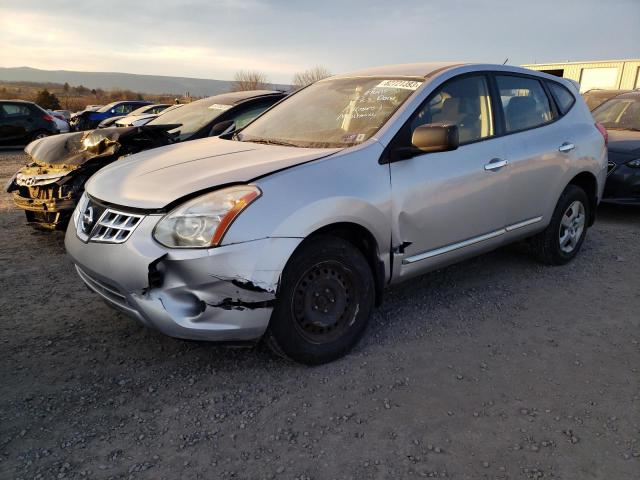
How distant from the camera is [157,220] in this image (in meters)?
2.49

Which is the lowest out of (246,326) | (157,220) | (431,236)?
(246,326)

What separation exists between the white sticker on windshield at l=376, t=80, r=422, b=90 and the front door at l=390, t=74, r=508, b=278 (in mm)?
137

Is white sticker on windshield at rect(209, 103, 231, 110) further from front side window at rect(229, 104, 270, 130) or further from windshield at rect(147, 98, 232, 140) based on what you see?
front side window at rect(229, 104, 270, 130)

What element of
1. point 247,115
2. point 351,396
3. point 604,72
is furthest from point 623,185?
point 604,72

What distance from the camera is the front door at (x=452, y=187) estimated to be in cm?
310

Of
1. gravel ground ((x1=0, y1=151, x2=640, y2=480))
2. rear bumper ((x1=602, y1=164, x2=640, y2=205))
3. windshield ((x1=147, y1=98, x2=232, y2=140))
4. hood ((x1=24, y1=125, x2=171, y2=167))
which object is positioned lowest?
gravel ground ((x1=0, y1=151, x2=640, y2=480))

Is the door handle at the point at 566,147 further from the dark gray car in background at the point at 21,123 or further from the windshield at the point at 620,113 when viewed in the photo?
the dark gray car in background at the point at 21,123

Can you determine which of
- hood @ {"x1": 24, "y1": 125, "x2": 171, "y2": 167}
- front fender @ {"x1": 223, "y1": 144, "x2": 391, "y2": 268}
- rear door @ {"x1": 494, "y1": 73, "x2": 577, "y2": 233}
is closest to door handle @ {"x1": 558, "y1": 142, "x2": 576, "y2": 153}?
rear door @ {"x1": 494, "y1": 73, "x2": 577, "y2": 233}

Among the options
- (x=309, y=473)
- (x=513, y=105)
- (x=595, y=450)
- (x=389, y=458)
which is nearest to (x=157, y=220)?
(x=309, y=473)

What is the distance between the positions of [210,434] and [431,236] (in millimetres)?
1808

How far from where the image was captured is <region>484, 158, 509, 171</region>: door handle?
3541 mm

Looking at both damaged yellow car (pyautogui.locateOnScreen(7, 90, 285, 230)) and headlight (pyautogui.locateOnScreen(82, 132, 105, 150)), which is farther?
headlight (pyautogui.locateOnScreen(82, 132, 105, 150))

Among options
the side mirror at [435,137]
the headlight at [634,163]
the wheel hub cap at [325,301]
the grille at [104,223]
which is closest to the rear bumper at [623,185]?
the headlight at [634,163]

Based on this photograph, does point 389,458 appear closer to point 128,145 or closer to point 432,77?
point 432,77
